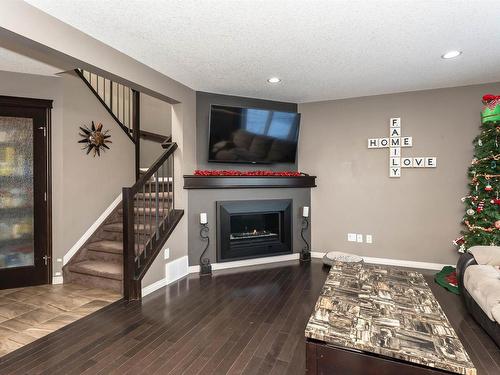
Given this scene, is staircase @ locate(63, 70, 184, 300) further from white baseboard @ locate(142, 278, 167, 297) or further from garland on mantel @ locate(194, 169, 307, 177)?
garland on mantel @ locate(194, 169, 307, 177)

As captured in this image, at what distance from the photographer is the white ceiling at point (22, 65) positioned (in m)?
2.96

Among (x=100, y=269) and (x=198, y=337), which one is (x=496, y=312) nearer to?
(x=198, y=337)

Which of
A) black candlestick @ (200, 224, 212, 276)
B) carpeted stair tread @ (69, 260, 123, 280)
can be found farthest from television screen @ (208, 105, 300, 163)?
carpeted stair tread @ (69, 260, 123, 280)

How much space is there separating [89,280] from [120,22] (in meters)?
3.01

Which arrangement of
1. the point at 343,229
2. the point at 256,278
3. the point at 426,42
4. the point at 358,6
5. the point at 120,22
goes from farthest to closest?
the point at 343,229, the point at 256,278, the point at 426,42, the point at 120,22, the point at 358,6

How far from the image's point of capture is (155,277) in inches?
136

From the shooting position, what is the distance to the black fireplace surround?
4270mm

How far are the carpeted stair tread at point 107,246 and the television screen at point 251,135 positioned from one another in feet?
5.83

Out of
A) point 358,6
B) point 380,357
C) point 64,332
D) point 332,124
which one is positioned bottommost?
point 64,332

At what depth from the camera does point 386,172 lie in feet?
14.6

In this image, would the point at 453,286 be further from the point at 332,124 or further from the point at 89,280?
the point at 89,280

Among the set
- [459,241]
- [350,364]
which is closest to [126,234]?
[350,364]

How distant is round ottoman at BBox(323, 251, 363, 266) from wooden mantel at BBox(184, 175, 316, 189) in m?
1.18

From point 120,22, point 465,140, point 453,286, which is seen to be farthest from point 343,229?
point 120,22
